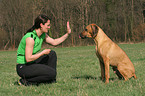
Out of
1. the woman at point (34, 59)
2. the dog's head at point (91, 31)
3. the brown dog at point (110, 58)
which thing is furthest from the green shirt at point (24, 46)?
the brown dog at point (110, 58)

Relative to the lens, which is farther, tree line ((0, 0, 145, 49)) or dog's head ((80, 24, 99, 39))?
tree line ((0, 0, 145, 49))

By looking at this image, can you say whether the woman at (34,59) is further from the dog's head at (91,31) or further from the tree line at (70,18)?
the tree line at (70,18)

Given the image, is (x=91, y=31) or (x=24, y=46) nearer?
(x=24, y=46)

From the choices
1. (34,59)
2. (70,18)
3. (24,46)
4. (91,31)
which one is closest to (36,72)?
(34,59)

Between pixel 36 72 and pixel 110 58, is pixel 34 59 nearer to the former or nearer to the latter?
pixel 36 72

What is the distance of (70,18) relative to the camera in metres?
35.4

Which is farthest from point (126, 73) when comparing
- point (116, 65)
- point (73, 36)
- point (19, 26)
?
point (19, 26)

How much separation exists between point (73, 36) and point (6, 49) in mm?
10981

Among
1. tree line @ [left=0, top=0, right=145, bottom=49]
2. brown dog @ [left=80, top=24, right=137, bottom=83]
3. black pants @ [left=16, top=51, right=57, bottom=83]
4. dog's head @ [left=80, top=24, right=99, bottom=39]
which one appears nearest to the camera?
black pants @ [left=16, top=51, right=57, bottom=83]

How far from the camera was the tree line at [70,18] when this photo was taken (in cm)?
3519

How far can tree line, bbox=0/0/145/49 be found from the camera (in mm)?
35188

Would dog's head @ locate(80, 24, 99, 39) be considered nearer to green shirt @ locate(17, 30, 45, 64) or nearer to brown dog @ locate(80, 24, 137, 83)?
brown dog @ locate(80, 24, 137, 83)

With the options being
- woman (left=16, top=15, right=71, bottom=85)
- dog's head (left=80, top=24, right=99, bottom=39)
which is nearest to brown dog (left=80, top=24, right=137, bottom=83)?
dog's head (left=80, top=24, right=99, bottom=39)

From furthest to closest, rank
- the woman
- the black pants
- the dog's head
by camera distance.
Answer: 1. the dog's head
2. the black pants
3. the woman
